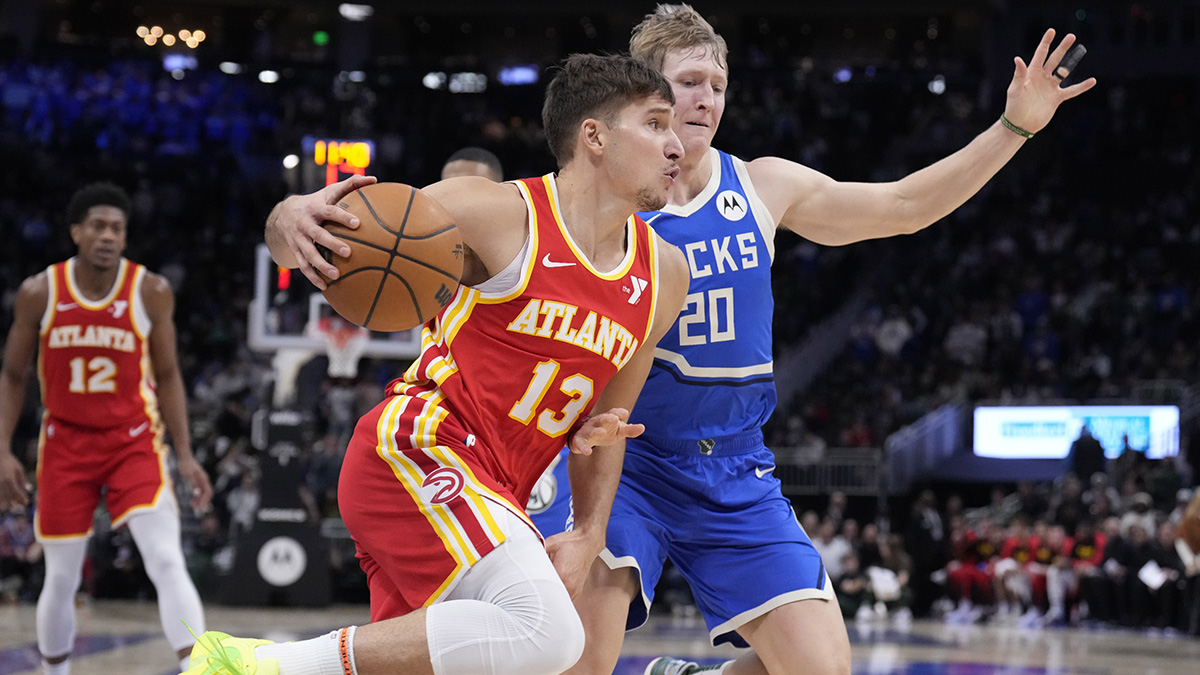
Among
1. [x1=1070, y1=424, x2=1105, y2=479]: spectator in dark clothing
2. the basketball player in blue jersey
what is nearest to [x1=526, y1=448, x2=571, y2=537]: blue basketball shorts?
the basketball player in blue jersey

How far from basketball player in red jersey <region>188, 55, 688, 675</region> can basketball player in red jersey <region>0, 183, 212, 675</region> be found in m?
3.20

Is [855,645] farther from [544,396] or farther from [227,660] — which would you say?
[227,660]

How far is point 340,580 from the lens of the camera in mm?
13617

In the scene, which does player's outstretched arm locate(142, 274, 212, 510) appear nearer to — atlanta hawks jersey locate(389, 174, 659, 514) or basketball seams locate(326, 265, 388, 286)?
atlanta hawks jersey locate(389, 174, 659, 514)

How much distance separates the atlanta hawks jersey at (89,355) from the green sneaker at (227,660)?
11.4ft

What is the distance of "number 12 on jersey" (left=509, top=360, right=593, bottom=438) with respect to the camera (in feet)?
10.4

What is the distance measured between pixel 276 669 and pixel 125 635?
7566 mm

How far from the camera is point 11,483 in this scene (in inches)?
238

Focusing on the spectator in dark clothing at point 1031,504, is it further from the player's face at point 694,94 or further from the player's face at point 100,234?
the player's face at point 694,94

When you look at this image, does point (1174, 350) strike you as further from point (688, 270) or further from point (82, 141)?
point (82, 141)

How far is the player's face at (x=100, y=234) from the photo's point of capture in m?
6.07

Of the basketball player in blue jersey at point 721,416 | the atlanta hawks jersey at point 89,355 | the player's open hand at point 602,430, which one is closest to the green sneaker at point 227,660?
the player's open hand at point 602,430

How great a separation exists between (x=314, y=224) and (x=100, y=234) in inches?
149

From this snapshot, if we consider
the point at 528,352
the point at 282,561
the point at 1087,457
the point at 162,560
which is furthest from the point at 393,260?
the point at 1087,457
